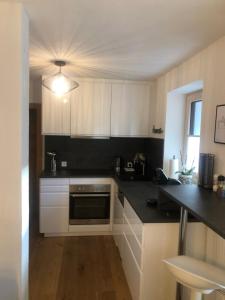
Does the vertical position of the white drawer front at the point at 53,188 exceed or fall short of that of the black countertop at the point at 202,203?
it falls short

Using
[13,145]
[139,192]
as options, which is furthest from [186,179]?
[13,145]

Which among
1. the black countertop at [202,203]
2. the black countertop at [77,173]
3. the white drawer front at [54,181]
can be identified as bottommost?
the white drawer front at [54,181]

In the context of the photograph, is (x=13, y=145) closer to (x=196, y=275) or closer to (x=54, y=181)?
(x=196, y=275)

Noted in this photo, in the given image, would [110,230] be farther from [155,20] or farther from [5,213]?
[155,20]

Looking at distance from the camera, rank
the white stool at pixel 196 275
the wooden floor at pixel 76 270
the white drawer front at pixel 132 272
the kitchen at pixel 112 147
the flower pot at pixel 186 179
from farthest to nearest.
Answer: the flower pot at pixel 186 179
the wooden floor at pixel 76 270
the white drawer front at pixel 132 272
the kitchen at pixel 112 147
the white stool at pixel 196 275

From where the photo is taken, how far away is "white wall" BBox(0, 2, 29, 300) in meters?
1.74

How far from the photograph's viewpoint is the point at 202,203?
1.76m

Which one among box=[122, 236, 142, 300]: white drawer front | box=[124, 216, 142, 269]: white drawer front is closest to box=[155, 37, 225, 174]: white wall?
box=[124, 216, 142, 269]: white drawer front

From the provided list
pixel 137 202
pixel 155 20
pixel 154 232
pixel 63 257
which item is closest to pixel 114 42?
pixel 155 20

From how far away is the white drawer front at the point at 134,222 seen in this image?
7.01 ft

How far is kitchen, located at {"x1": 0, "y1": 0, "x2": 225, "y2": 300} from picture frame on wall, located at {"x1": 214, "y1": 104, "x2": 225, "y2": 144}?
0.05 feet

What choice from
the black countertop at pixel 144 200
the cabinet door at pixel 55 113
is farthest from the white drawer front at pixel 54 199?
the cabinet door at pixel 55 113

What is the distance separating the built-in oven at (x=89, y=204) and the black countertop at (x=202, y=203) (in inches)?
69.0

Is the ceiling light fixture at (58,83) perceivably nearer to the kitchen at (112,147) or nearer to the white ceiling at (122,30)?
the kitchen at (112,147)
